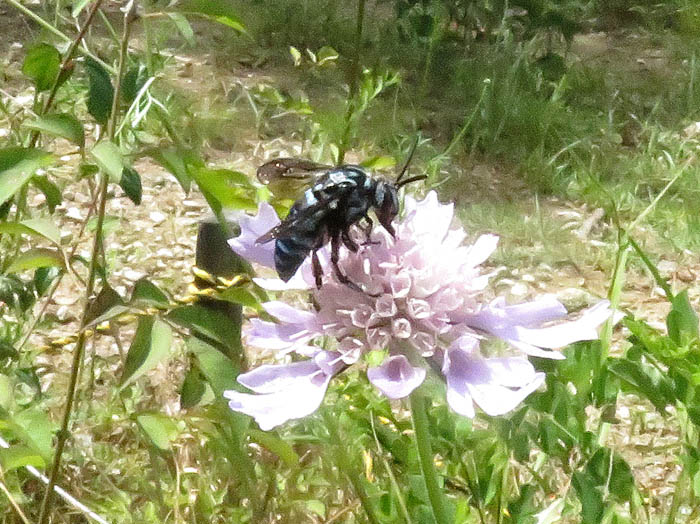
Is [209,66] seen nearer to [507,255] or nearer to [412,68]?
[412,68]

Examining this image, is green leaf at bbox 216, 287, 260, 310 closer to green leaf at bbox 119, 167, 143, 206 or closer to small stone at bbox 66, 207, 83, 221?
green leaf at bbox 119, 167, 143, 206

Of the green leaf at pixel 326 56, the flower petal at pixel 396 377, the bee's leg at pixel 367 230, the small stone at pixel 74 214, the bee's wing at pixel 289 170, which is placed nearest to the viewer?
the flower petal at pixel 396 377

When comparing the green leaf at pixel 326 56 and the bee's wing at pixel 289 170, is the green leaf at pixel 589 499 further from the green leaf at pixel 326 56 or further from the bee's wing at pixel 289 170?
the green leaf at pixel 326 56

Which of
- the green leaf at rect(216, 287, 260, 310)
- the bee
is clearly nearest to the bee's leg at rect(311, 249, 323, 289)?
the bee

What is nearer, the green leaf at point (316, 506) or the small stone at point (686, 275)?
the green leaf at point (316, 506)

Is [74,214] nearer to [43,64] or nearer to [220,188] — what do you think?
[43,64]

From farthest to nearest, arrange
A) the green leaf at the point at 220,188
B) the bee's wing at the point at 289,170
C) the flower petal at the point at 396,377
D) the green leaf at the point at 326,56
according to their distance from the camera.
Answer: the green leaf at the point at 326,56 < the bee's wing at the point at 289,170 < the green leaf at the point at 220,188 < the flower petal at the point at 396,377

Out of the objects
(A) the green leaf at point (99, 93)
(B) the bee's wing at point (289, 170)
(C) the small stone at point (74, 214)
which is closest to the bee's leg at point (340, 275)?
(B) the bee's wing at point (289, 170)
